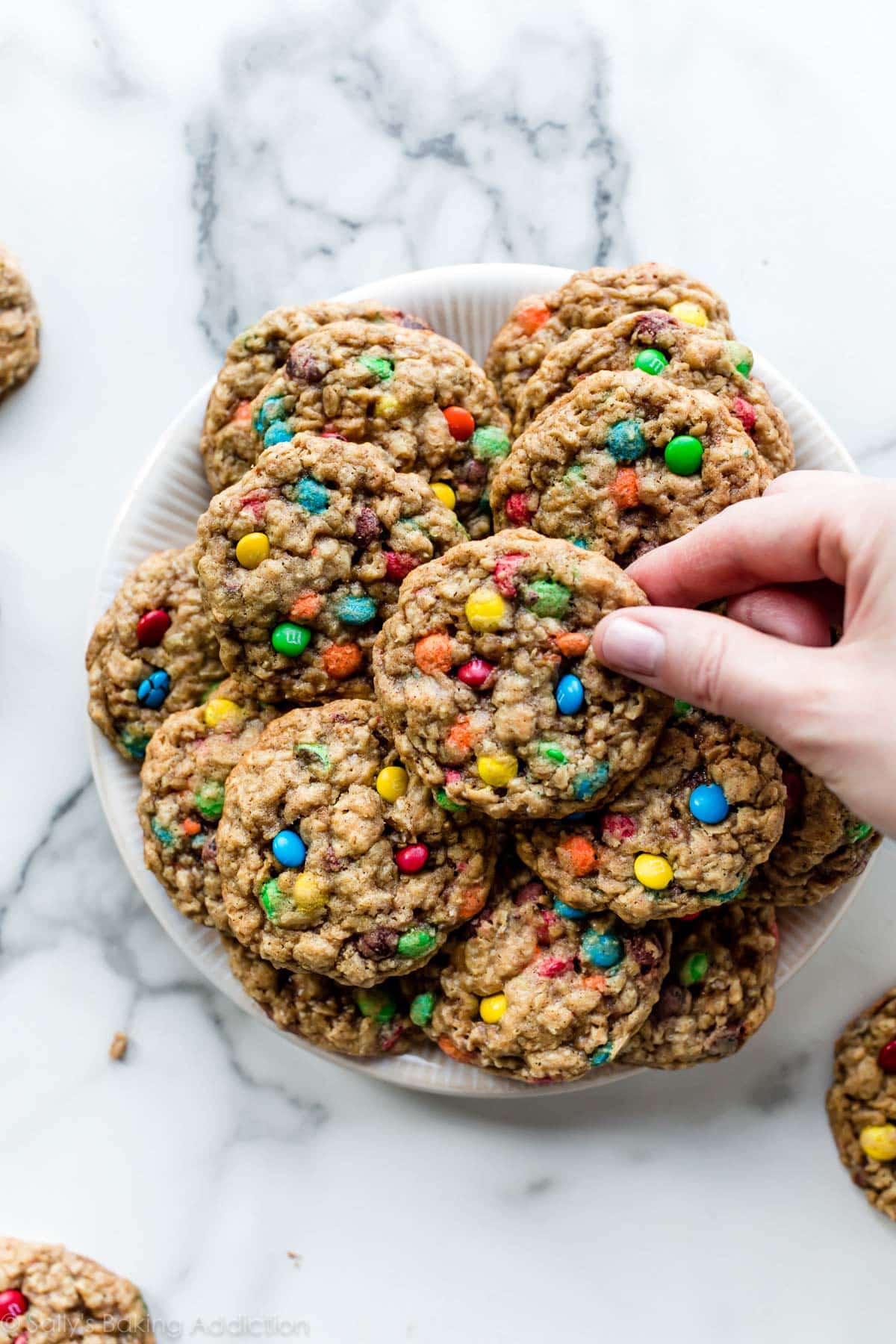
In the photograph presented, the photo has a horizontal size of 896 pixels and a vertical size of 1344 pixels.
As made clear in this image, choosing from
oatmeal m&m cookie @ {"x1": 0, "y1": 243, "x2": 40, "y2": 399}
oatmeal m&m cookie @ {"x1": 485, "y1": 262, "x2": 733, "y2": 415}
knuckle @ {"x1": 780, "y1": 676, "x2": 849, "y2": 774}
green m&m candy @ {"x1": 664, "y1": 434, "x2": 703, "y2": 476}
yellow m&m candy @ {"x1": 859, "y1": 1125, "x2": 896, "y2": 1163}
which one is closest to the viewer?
knuckle @ {"x1": 780, "y1": 676, "x2": 849, "y2": 774}

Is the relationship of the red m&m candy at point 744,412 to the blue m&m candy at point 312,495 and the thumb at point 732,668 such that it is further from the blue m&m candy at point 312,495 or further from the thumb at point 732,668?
the blue m&m candy at point 312,495

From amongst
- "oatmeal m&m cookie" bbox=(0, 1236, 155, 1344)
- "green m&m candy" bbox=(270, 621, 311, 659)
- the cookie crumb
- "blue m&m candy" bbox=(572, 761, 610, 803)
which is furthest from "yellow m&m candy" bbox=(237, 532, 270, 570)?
"oatmeal m&m cookie" bbox=(0, 1236, 155, 1344)

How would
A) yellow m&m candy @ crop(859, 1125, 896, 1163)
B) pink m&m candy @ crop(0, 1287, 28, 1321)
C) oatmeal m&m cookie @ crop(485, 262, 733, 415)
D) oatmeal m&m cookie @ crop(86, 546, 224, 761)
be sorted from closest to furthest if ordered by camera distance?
oatmeal m&m cookie @ crop(485, 262, 733, 415) → oatmeal m&m cookie @ crop(86, 546, 224, 761) → pink m&m candy @ crop(0, 1287, 28, 1321) → yellow m&m candy @ crop(859, 1125, 896, 1163)

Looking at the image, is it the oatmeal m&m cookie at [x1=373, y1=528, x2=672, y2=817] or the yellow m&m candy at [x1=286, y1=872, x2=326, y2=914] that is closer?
the oatmeal m&m cookie at [x1=373, y1=528, x2=672, y2=817]

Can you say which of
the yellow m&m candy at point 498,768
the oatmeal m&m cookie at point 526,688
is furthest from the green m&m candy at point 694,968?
the yellow m&m candy at point 498,768

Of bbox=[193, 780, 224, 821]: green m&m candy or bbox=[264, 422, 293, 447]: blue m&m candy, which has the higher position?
bbox=[264, 422, 293, 447]: blue m&m candy

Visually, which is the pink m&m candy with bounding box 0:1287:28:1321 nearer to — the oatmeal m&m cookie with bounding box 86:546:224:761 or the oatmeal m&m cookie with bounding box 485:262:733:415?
the oatmeal m&m cookie with bounding box 86:546:224:761
